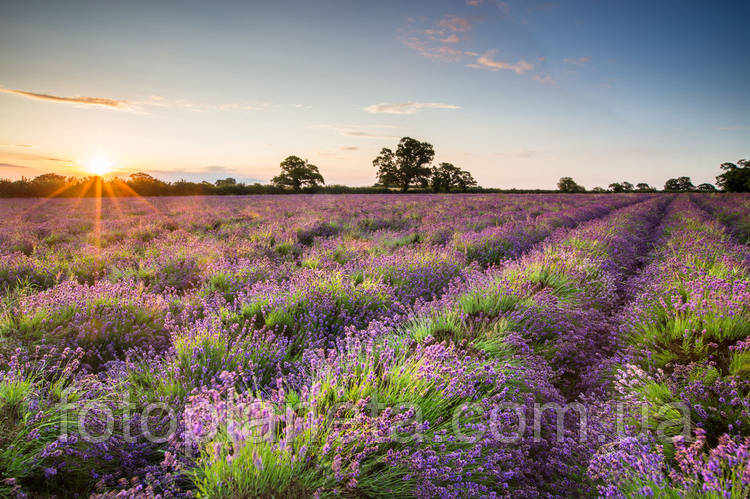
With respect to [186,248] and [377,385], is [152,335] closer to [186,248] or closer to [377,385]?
[377,385]

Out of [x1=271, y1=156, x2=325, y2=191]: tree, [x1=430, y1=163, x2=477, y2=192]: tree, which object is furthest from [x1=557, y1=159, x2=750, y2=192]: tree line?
[x1=271, y1=156, x2=325, y2=191]: tree

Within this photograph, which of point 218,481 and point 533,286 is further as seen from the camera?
point 533,286

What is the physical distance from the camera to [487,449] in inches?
86.4

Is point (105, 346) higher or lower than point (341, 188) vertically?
lower

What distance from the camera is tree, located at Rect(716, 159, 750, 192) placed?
58.2 meters

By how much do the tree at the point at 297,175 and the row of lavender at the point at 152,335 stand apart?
190ft

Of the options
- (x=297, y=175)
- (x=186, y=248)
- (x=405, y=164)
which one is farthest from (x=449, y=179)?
(x=186, y=248)

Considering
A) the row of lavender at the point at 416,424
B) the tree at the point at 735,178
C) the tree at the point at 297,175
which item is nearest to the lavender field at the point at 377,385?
the row of lavender at the point at 416,424

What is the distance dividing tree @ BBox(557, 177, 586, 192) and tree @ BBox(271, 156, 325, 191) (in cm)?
5627

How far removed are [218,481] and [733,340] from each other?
14.0ft

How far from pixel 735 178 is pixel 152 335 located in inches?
3426

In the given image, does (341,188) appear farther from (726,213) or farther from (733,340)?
(733,340)

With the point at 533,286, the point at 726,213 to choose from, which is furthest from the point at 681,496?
the point at 726,213

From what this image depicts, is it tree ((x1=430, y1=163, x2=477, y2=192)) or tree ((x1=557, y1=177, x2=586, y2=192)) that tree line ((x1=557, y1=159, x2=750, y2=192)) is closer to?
tree ((x1=557, y1=177, x2=586, y2=192))
